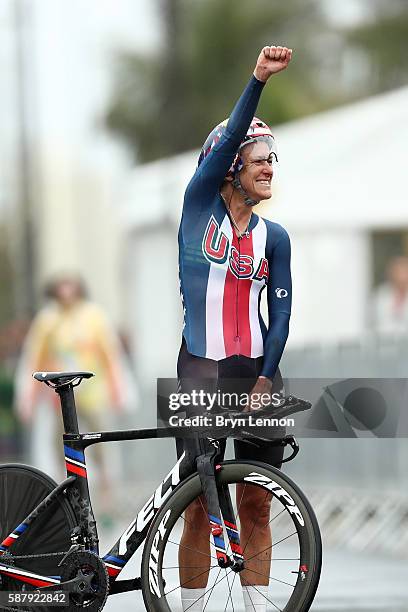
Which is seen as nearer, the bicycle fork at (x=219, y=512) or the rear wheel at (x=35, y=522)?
the bicycle fork at (x=219, y=512)

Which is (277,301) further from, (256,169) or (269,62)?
(269,62)

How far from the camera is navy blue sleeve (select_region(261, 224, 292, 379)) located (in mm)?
6355

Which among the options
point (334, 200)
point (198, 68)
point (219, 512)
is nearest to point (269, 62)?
point (219, 512)

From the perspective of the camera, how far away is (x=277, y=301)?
6410 mm

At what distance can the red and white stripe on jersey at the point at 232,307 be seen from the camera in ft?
20.8

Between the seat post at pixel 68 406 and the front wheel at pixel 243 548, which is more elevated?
the seat post at pixel 68 406

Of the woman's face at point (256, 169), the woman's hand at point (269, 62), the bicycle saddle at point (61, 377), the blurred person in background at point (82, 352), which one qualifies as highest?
the woman's hand at point (269, 62)

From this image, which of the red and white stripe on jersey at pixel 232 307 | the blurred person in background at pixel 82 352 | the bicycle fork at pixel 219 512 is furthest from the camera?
the blurred person in background at pixel 82 352

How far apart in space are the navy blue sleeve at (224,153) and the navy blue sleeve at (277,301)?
32 centimetres

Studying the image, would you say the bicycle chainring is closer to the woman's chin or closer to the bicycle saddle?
the bicycle saddle

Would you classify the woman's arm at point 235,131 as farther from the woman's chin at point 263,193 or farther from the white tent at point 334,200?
the white tent at point 334,200

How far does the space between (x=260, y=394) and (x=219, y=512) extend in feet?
1.44

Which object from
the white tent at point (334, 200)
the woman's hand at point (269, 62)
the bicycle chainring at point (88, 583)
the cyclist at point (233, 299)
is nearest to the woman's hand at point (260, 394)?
the cyclist at point (233, 299)

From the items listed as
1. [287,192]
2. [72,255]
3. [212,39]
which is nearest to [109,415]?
[287,192]
